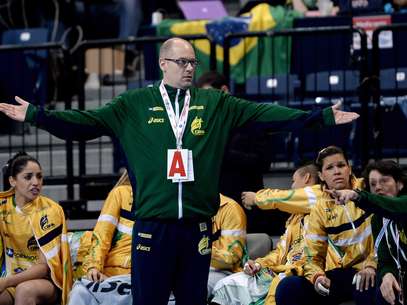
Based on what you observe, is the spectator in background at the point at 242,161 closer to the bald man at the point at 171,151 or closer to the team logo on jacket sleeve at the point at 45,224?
the team logo on jacket sleeve at the point at 45,224

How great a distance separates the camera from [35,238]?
946 centimetres

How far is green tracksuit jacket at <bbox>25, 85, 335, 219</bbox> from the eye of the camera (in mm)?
7527

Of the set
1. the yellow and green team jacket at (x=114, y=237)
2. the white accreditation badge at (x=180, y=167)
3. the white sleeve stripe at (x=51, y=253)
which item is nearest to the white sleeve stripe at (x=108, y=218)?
the yellow and green team jacket at (x=114, y=237)

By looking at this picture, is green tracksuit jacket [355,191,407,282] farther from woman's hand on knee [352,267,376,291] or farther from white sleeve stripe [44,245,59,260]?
white sleeve stripe [44,245,59,260]

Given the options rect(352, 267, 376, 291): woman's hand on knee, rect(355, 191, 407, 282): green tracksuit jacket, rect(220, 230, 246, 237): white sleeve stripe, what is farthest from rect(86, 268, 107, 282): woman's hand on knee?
rect(355, 191, 407, 282): green tracksuit jacket

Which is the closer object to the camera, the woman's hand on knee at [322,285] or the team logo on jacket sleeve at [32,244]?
the woman's hand on knee at [322,285]

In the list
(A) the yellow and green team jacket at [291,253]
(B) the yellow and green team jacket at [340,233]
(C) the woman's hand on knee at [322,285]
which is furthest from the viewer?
(A) the yellow and green team jacket at [291,253]

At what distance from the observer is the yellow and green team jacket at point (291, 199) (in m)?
9.36

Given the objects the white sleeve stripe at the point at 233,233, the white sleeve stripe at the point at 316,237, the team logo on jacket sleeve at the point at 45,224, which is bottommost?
the white sleeve stripe at the point at 233,233

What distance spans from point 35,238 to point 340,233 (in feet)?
7.36

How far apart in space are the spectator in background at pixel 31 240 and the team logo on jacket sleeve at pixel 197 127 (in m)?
2.24

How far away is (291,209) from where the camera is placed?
942 cm

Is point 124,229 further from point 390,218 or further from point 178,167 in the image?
point 390,218

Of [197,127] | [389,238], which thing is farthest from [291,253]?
[197,127]
